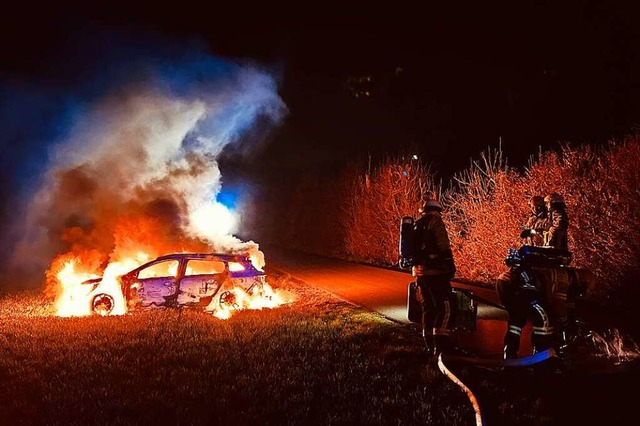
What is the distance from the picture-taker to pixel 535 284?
6.04 metres

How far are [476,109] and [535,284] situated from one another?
113ft

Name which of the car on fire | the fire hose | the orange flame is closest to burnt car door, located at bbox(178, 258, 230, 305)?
the car on fire

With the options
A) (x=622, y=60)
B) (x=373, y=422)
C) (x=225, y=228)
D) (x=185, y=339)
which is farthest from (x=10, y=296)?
(x=622, y=60)

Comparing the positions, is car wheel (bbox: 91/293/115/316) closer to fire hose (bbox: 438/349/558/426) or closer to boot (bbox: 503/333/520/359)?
fire hose (bbox: 438/349/558/426)

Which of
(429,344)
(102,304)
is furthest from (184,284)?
(429,344)

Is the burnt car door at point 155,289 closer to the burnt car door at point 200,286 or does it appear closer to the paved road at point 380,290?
the burnt car door at point 200,286

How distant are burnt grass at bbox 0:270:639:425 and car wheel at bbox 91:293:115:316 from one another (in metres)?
1.75

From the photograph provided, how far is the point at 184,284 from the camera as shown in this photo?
1060cm

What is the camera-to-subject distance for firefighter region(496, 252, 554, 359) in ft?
19.7

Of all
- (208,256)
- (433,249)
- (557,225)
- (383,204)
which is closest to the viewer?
(557,225)

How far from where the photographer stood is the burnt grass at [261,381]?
193 inches

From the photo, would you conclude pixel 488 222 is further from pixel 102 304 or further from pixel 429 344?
pixel 102 304

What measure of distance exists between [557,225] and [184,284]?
7307mm

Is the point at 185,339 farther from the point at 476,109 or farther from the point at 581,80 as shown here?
the point at 476,109
